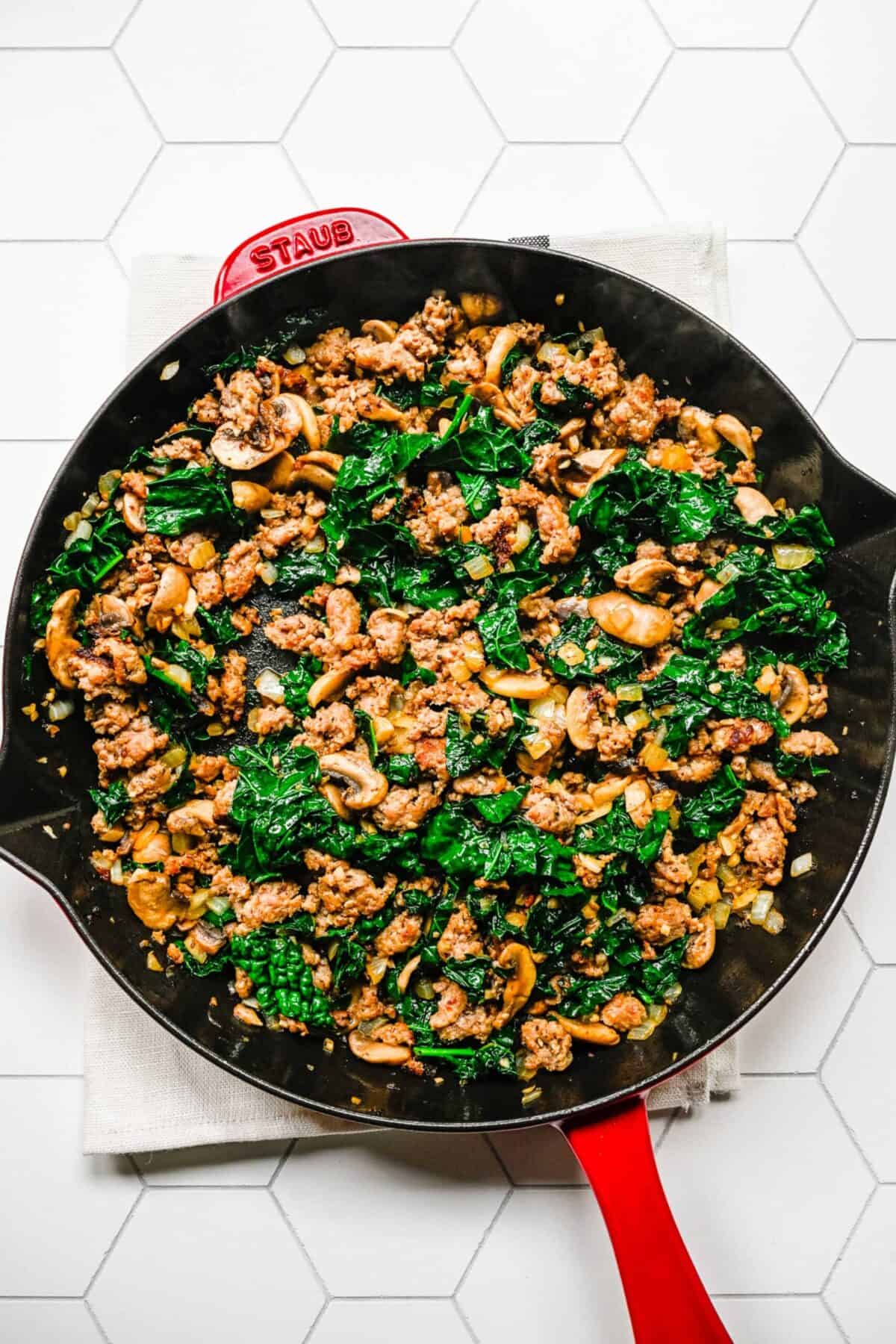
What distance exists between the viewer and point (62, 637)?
2.94 m

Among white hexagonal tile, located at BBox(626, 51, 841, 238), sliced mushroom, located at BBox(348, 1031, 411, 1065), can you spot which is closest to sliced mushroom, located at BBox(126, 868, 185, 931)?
sliced mushroom, located at BBox(348, 1031, 411, 1065)

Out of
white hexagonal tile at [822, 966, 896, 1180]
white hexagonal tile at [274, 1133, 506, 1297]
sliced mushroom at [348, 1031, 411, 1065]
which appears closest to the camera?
sliced mushroom at [348, 1031, 411, 1065]

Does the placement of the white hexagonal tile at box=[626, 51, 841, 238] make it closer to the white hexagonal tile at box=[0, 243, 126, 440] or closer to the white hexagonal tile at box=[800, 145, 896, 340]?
the white hexagonal tile at box=[800, 145, 896, 340]

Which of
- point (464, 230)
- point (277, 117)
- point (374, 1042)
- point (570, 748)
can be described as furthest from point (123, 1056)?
point (277, 117)

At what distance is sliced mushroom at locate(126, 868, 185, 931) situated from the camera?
301 cm

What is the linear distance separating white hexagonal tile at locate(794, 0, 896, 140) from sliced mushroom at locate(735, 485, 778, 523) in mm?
1410

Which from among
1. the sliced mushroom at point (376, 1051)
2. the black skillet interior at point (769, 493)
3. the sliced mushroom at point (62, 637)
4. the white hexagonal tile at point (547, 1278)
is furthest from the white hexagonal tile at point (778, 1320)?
the sliced mushroom at point (62, 637)

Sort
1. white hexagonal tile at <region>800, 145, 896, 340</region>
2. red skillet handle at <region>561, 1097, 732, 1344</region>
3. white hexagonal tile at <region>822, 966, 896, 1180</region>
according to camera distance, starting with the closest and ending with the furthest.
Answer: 1. red skillet handle at <region>561, 1097, 732, 1344</region>
2. white hexagonal tile at <region>822, 966, 896, 1180</region>
3. white hexagonal tile at <region>800, 145, 896, 340</region>

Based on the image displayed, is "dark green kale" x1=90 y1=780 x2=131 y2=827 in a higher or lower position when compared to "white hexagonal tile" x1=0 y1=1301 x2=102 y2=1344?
higher

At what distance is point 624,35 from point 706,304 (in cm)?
100

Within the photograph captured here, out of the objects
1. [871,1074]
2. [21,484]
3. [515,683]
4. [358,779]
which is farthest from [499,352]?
[871,1074]

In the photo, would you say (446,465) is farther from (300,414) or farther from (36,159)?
(36,159)

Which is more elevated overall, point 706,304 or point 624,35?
point 624,35

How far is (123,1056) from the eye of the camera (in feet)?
10.4
